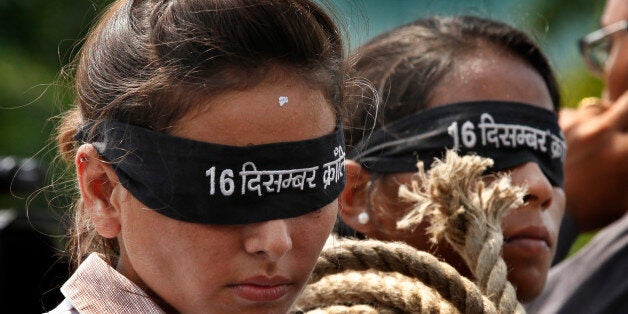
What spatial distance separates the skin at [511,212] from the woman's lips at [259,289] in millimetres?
654

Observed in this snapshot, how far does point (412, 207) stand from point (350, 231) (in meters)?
0.28

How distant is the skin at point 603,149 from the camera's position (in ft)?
10.6

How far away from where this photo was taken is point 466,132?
2.16 meters

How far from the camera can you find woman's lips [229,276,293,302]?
5.12 ft

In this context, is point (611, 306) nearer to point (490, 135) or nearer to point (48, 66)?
point (490, 135)

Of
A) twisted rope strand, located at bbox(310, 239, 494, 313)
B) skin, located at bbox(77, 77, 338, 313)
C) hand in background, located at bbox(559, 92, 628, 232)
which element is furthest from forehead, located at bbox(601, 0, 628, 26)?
skin, located at bbox(77, 77, 338, 313)

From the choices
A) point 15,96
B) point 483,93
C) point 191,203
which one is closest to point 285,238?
point 191,203

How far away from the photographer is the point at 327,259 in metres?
1.98

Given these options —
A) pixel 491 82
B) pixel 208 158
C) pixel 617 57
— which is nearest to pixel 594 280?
pixel 617 57

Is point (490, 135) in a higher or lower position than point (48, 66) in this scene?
Result: higher

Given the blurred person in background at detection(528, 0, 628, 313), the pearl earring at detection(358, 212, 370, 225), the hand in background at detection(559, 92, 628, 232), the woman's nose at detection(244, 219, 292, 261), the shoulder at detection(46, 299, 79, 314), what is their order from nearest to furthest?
the woman's nose at detection(244, 219, 292, 261) < the shoulder at detection(46, 299, 79, 314) < the pearl earring at detection(358, 212, 370, 225) < the blurred person in background at detection(528, 0, 628, 313) < the hand in background at detection(559, 92, 628, 232)

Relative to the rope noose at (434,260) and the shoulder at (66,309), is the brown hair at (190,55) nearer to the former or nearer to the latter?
the shoulder at (66,309)

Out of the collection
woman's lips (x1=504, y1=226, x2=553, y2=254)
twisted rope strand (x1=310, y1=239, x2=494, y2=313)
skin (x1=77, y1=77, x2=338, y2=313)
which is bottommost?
woman's lips (x1=504, y1=226, x2=553, y2=254)

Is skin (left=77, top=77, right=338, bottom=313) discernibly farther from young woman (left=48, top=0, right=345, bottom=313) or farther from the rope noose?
the rope noose
